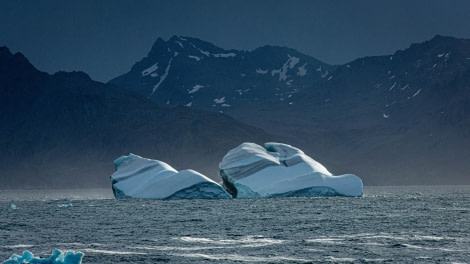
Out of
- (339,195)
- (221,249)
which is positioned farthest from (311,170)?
(221,249)

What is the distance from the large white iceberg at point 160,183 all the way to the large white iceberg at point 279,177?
6.36 ft

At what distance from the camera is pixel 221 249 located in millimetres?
20250

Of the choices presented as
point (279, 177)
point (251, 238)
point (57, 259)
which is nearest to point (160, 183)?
point (279, 177)

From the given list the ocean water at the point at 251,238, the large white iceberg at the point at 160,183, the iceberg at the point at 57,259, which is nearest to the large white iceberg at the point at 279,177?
the large white iceberg at the point at 160,183

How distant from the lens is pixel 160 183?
54.4 m

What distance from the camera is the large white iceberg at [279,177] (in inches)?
2064

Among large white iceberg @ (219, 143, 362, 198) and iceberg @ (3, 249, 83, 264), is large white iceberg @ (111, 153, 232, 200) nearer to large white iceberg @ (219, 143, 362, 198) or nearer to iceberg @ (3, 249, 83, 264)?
large white iceberg @ (219, 143, 362, 198)

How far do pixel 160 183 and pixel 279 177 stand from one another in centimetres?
921

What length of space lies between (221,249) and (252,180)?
34.1 meters

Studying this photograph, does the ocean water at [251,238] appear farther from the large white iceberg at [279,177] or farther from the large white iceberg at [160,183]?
the large white iceberg at [160,183]

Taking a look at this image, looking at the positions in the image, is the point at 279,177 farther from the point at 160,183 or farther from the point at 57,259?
the point at 57,259

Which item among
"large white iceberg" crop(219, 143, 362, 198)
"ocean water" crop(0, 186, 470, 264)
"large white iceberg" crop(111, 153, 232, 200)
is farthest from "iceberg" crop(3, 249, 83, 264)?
"large white iceberg" crop(219, 143, 362, 198)

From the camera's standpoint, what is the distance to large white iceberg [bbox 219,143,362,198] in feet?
172

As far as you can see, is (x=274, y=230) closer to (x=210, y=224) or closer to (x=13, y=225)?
(x=210, y=224)
